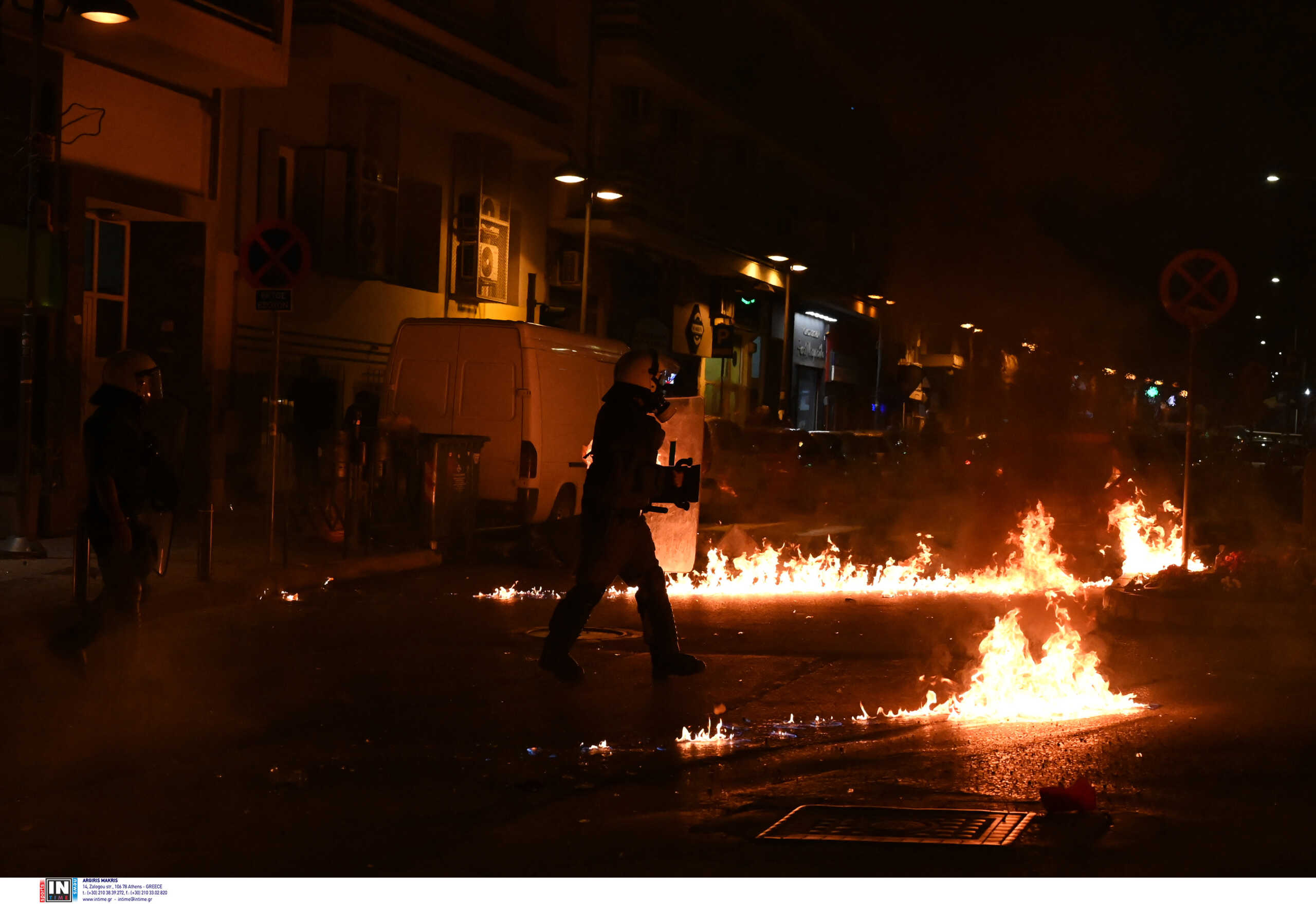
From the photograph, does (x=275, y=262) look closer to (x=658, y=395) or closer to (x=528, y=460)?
(x=528, y=460)

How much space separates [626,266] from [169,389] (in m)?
16.8

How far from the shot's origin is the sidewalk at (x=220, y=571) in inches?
400

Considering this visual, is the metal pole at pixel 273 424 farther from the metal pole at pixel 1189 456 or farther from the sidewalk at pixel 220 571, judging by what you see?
the metal pole at pixel 1189 456

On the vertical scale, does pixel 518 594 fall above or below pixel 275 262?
below

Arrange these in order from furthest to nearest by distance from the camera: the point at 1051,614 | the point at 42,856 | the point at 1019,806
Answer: the point at 1051,614
the point at 1019,806
the point at 42,856

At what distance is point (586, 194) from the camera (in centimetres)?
2620

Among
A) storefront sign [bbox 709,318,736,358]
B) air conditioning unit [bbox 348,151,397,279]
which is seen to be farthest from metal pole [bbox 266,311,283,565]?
storefront sign [bbox 709,318,736,358]

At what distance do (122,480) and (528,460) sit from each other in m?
7.71

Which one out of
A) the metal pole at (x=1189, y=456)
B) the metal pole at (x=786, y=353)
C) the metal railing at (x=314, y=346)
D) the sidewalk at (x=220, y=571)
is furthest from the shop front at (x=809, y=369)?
the metal pole at (x=1189, y=456)

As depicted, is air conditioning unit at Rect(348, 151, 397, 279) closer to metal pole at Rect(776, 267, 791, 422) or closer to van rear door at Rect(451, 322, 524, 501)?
van rear door at Rect(451, 322, 524, 501)

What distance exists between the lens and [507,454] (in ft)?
49.1

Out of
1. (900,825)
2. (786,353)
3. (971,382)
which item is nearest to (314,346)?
(900,825)
